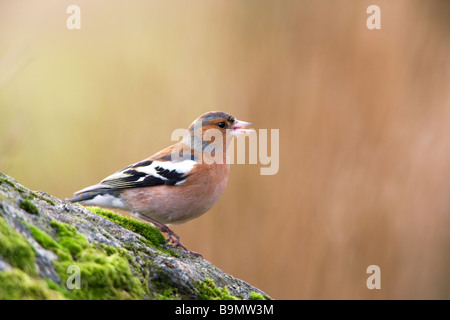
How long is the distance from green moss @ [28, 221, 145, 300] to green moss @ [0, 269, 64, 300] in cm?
11

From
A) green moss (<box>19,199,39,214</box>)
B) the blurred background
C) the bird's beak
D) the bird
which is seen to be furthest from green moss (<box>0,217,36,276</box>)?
the blurred background

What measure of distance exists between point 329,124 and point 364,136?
460mm

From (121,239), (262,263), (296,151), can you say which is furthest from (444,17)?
(121,239)

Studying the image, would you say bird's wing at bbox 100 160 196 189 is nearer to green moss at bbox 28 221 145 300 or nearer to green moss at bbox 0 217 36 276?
green moss at bbox 28 221 145 300

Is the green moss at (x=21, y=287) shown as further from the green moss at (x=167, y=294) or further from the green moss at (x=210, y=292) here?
the green moss at (x=210, y=292)

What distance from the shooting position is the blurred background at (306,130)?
19.9 ft

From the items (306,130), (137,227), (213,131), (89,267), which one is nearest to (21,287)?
(89,267)

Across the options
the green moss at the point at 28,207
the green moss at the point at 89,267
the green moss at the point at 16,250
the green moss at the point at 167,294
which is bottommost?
the green moss at the point at 167,294

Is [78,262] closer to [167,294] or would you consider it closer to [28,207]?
[28,207]

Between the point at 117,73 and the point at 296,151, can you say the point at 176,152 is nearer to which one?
the point at 296,151

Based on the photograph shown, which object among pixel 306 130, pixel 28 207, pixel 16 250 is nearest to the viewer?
pixel 16 250

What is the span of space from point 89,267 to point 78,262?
61 millimetres

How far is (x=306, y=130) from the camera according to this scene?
626 centimetres

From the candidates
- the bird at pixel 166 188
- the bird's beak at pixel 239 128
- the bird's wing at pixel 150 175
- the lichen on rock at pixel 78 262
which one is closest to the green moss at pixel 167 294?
the lichen on rock at pixel 78 262
